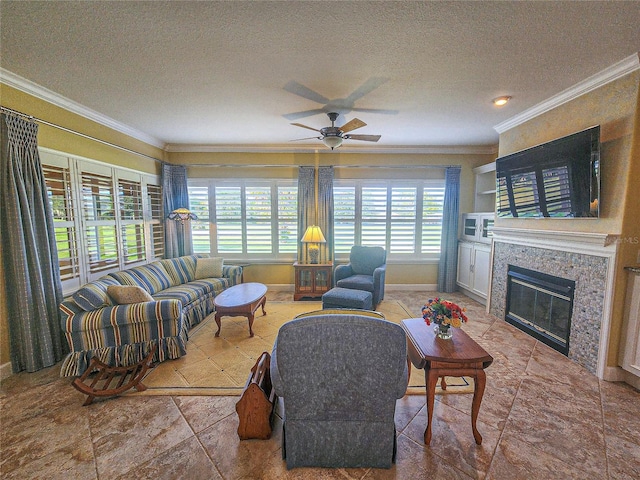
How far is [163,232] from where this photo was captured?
4.76 m

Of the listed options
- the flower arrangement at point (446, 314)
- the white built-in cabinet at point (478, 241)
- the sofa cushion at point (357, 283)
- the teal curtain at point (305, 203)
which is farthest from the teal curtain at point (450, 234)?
the flower arrangement at point (446, 314)

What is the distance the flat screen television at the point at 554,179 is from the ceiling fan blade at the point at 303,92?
8.34 ft

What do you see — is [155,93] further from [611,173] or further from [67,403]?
[611,173]

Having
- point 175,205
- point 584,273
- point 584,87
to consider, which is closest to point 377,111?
point 584,87

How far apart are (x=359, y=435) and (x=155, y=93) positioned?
362 centimetres

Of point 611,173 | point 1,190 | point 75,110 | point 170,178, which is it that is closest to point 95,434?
point 1,190

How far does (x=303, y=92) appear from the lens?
2703mm

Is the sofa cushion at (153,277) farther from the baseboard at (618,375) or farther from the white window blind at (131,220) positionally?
the baseboard at (618,375)

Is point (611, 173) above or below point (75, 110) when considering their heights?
below

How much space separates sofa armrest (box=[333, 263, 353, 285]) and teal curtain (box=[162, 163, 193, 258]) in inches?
116

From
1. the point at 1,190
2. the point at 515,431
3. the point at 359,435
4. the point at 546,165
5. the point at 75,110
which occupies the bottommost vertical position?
the point at 515,431

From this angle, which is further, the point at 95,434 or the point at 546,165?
the point at 546,165

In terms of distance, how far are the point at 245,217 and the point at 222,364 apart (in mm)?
3103

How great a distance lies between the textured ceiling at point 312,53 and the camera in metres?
1.63
